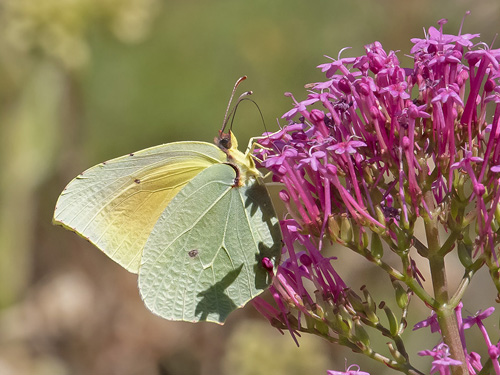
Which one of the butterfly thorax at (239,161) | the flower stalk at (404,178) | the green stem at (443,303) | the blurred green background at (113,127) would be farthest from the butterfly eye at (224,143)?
the blurred green background at (113,127)

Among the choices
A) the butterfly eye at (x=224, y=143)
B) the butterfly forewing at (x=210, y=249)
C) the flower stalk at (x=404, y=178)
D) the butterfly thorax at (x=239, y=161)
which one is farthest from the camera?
the butterfly eye at (x=224, y=143)

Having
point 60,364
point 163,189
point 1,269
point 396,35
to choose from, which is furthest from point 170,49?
point 163,189

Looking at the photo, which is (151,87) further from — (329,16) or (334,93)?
(334,93)

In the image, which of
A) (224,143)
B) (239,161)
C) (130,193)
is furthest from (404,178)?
(130,193)

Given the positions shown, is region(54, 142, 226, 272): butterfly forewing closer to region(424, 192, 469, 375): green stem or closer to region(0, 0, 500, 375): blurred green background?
region(424, 192, 469, 375): green stem

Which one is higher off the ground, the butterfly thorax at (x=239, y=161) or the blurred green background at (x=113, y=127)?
the butterfly thorax at (x=239, y=161)

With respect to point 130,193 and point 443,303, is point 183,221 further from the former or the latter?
point 443,303

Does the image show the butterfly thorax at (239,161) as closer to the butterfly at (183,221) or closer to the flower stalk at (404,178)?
the butterfly at (183,221)
